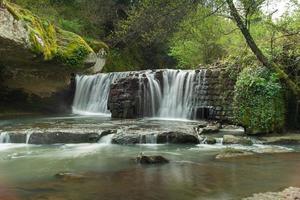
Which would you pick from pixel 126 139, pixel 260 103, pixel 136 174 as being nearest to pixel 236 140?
pixel 260 103

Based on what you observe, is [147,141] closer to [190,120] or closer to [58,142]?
[58,142]

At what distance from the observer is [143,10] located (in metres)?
10.3

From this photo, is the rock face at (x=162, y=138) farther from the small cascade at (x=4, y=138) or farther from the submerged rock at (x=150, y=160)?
the small cascade at (x=4, y=138)

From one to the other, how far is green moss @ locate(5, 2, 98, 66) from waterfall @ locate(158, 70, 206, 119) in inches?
158

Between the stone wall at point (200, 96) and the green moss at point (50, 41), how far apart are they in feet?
7.15

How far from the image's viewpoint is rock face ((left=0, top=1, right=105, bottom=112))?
13.4 metres

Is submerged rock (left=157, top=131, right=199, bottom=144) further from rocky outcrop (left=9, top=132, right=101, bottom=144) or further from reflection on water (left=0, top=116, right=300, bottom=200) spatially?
rocky outcrop (left=9, top=132, right=101, bottom=144)

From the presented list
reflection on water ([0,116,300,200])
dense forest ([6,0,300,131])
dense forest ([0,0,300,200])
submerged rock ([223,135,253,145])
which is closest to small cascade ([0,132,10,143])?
dense forest ([0,0,300,200])

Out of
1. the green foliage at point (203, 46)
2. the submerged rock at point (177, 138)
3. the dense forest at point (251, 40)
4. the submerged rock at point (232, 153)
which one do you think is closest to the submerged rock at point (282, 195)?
the submerged rock at point (232, 153)

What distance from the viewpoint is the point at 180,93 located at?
18688 mm

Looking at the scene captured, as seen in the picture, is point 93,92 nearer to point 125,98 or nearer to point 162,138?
point 125,98

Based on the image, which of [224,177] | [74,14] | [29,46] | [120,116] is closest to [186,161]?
[224,177]

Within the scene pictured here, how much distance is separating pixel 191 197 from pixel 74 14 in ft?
86.7

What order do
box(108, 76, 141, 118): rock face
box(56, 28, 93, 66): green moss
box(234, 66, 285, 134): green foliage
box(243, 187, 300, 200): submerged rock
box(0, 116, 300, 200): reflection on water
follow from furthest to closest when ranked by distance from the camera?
box(108, 76, 141, 118): rock face → box(56, 28, 93, 66): green moss → box(234, 66, 285, 134): green foliage → box(0, 116, 300, 200): reflection on water → box(243, 187, 300, 200): submerged rock
